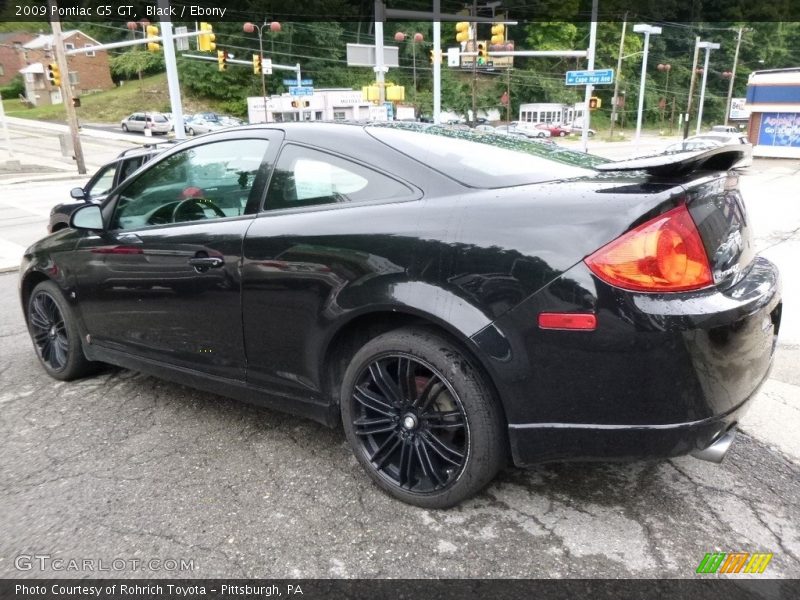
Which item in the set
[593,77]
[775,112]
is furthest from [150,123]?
[775,112]

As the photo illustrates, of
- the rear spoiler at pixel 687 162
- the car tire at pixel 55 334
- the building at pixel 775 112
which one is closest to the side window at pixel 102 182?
the car tire at pixel 55 334

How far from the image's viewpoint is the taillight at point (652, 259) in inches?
79.6

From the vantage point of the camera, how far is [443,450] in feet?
8.05

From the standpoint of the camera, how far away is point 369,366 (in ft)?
8.34

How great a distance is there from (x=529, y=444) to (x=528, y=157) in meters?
1.29

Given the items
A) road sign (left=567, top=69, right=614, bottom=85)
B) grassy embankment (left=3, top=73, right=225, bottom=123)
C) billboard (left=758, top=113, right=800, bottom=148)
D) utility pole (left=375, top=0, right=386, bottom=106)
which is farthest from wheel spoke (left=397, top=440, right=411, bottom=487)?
grassy embankment (left=3, top=73, right=225, bottom=123)

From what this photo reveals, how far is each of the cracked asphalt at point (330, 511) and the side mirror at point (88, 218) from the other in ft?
3.72

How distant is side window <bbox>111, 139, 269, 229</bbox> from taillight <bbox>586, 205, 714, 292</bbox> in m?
1.64

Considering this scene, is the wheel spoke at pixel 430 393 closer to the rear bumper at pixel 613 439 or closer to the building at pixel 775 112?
the rear bumper at pixel 613 439

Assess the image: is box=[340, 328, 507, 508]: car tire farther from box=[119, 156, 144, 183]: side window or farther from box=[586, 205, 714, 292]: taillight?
box=[119, 156, 144, 183]: side window

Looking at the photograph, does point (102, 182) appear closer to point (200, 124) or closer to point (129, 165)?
point (129, 165)

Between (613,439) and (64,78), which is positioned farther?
(64,78)

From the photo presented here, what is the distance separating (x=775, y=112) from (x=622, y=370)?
3534cm

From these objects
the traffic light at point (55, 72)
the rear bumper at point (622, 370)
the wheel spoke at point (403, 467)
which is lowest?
the wheel spoke at point (403, 467)
